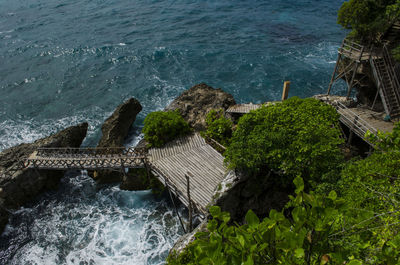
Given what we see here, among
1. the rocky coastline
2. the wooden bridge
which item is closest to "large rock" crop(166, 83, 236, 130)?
the rocky coastline

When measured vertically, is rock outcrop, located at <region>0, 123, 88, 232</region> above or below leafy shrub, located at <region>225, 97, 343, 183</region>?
below

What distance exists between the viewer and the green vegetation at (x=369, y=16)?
23.3 meters

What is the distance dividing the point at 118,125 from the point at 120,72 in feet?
59.3

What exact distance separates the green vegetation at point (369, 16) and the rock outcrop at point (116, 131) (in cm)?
2300

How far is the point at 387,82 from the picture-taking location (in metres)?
22.4

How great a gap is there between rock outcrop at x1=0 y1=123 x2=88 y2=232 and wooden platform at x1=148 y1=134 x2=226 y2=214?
393 inches

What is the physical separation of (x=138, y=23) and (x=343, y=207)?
6111 cm

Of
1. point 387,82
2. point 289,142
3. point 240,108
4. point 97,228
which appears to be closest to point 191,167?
point 240,108

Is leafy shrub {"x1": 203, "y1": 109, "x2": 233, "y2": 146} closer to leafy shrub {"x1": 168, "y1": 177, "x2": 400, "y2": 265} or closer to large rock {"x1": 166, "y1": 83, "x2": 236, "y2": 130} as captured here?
large rock {"x1": 166, "y1": 83, "x2": 236, "y2": 130}

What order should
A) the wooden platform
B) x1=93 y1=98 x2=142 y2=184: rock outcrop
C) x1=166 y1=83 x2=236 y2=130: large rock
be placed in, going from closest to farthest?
the wooden platform, x1=93 y1=98 x2=142 y2=184: rock outcrop, x1=166 y1=83 x2=236 y2=130: large rock

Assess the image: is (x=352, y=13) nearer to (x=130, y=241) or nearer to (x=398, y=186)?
(x=398, y=186)

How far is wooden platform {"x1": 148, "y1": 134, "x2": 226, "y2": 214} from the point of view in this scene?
19413 millimetres

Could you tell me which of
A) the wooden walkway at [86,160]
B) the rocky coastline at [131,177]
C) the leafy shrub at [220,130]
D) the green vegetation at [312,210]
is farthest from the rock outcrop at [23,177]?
the green vegetation at [312,210]

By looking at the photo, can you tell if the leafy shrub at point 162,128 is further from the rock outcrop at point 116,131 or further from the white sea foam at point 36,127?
the white sea foam at point 36,127
